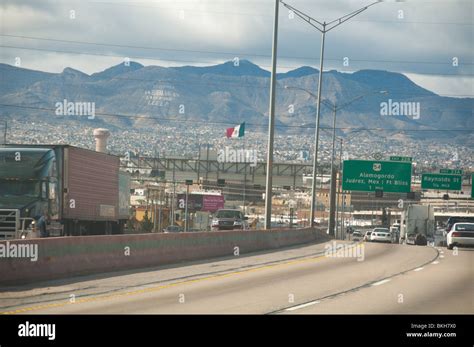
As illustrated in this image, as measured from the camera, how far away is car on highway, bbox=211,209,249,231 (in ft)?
191

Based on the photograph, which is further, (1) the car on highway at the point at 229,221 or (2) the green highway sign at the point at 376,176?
(2) the green highway sign at the point at 376,176

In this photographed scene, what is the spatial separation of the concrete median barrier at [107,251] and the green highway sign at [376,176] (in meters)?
37.6

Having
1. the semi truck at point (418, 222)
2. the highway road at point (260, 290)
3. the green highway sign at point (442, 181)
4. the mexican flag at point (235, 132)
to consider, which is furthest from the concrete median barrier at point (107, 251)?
the green highway sign at point (442, 181)

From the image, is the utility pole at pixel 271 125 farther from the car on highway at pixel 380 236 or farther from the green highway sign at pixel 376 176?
the green highway sign at pixel 376 176

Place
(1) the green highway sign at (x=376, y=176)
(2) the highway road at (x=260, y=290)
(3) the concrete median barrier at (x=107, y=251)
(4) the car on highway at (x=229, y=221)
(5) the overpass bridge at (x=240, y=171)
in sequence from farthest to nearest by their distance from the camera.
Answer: (5) the overpass bridge at (x=240, y=171) → (1) the green highway sign at (x=376, y=176) → (4) the car on highway at (x=229, y=221) → (3) the concrete median barrier at (x=107, y=251) → (2) the highway road at (x=260, y=290)

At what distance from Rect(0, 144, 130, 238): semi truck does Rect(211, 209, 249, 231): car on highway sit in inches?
557

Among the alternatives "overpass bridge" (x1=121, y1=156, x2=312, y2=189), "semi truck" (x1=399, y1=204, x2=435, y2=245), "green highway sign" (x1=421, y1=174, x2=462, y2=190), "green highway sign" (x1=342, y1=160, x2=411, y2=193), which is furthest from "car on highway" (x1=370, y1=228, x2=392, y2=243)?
"overpass bridge" (x1=121, y1=156, x2=312, y2=189)

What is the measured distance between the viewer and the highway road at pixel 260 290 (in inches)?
718

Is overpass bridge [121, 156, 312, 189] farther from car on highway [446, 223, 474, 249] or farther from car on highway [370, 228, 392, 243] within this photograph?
car on highway [446, 223, 474, 249]

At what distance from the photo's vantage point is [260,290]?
72.5ft

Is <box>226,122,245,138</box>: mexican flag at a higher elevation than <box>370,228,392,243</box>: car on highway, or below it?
higher

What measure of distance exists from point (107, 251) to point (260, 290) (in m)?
6.42
